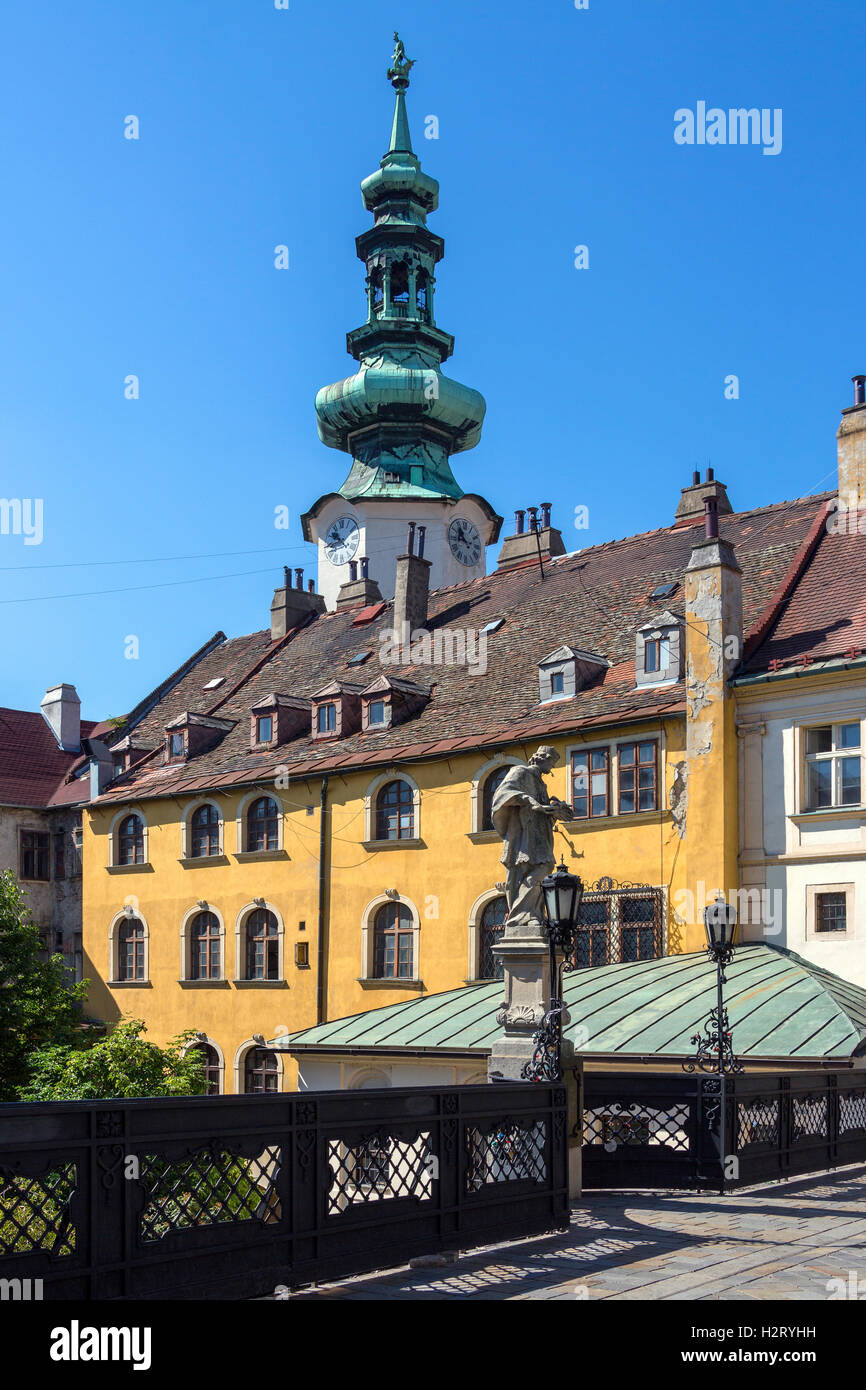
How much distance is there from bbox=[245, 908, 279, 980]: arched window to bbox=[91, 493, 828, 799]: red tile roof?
3.24m

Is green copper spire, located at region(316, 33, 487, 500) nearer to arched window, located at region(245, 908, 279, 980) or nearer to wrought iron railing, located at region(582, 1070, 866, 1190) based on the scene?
arched window, located at region(245, 908, 279, 980)

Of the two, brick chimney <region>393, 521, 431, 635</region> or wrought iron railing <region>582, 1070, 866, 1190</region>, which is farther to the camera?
brick chimney <region>393, 521, 431, 635</region>

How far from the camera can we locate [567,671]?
29469 mm

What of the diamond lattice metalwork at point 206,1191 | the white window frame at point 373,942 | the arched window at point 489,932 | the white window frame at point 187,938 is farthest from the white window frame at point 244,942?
the diamond lattice metalwork at point 206,1191

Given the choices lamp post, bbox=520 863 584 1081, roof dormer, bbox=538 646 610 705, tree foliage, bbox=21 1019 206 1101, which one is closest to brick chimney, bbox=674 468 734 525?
roof dormer, bbox=538 646 610 705

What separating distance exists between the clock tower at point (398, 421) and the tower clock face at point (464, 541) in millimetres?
39

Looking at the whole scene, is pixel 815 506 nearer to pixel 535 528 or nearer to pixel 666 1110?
pixel 535 528

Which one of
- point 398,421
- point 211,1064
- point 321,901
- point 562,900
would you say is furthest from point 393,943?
point 398,421

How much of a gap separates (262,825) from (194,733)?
14.6 feet

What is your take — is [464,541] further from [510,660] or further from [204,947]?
[204,947]

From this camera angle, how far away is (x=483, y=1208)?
1094cm

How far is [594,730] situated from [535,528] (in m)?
13.9

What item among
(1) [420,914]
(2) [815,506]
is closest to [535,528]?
(2) [815,506]

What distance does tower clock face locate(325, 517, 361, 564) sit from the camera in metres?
54.9
